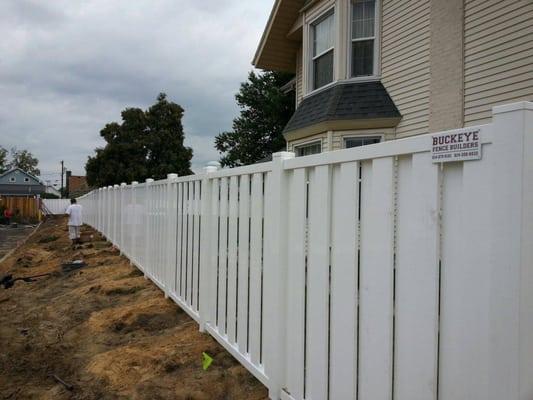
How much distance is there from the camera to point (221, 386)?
11.9 ft

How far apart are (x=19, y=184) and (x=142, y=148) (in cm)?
4857

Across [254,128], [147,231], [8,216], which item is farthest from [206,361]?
[8,216]

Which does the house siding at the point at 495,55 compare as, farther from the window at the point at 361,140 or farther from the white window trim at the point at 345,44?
the white window trim at the point at 345,44

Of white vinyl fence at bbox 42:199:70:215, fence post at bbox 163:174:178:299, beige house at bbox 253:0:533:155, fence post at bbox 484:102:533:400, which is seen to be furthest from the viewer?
white vinyl fence at bbox 42:199:70:215

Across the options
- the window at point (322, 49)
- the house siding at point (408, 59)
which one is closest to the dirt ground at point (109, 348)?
the house siding at point (408, 59)

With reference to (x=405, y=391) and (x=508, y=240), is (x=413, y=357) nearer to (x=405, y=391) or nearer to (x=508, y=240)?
(x=405, y=391)

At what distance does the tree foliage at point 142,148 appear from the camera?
33875mm

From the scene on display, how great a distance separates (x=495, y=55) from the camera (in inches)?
270

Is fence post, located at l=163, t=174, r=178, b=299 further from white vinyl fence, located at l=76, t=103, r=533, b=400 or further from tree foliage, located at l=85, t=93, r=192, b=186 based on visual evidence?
tree foliage, located at l=85, t=93, r=192, b=186

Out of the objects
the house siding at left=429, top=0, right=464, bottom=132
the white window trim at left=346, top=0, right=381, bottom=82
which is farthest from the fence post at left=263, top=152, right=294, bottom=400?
the white window trim at left=346, top=0, right=381, bottom=82

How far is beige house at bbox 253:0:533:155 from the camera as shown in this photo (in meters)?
6.79

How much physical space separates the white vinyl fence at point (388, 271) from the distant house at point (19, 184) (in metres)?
74.4

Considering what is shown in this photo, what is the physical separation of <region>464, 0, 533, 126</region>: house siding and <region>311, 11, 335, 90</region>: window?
3265 mm

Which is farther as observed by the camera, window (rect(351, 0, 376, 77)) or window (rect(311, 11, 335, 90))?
window (rect(311, 11, 335, 90))
